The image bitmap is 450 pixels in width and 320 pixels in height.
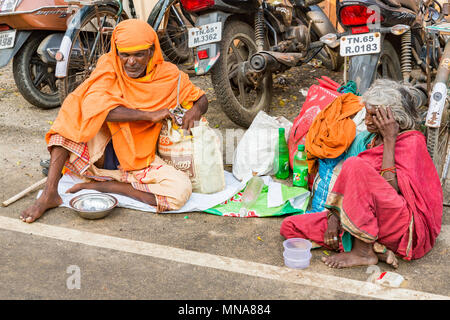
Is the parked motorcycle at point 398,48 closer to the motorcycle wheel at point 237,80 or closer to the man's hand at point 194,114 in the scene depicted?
the motorcycle wheel at point 237,80

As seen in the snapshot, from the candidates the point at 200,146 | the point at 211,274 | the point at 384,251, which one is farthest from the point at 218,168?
the point at 384,251

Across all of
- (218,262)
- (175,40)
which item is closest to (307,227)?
(218,262)

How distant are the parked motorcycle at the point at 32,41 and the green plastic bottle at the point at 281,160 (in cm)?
270

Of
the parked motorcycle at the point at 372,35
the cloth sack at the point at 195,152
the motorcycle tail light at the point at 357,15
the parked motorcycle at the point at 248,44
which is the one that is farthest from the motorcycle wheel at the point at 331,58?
the cloth sack at the point at 195,152

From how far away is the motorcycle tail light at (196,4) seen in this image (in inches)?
185

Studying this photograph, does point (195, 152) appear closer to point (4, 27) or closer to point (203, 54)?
point (203, 54)

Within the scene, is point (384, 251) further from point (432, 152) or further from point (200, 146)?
point (200, 146)

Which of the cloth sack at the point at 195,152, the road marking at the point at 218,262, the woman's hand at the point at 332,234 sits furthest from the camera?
the cloth sack at the point at 195,152

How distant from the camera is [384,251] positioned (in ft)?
9.95

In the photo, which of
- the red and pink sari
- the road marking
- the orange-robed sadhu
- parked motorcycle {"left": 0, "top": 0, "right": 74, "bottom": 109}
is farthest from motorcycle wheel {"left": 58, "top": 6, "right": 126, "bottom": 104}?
the red and pink sari

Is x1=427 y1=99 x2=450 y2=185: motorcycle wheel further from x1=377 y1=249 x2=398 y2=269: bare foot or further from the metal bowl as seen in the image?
the metal bowl

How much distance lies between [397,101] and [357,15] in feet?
4.27

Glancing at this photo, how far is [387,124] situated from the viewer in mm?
3051
